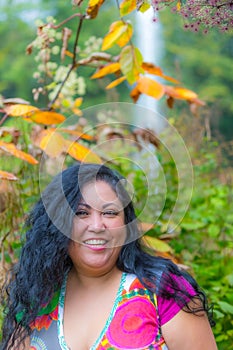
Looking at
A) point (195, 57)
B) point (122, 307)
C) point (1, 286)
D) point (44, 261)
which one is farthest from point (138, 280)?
point (195, 57)

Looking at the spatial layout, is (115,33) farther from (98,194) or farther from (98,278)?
(98,278)

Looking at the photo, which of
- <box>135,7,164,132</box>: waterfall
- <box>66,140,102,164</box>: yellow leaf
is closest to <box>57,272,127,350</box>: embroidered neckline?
<box>66,140,102,164</box>: yellow leaf

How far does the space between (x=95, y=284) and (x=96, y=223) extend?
0.68 feet

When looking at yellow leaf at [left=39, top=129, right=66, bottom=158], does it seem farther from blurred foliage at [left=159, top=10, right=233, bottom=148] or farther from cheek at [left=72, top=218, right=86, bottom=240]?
blurred foliage at [left=159, top=10, right=233, bottom=148]

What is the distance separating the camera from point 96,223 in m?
1.93

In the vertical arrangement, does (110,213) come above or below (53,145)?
below

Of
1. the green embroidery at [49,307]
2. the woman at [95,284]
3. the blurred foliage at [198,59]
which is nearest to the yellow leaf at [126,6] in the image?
the woman at [95,284]

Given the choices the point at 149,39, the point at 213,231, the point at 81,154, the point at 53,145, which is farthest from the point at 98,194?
the point at 149,39

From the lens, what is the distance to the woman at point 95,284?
192 centimetres

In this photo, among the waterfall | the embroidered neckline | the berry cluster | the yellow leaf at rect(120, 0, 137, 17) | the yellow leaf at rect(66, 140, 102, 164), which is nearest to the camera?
the berry cluster

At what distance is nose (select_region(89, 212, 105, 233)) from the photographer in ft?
6.30

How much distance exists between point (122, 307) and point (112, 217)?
9.4 inches

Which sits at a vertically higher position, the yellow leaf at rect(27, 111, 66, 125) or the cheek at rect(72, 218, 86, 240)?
the yellow leaf at rect(27, 111, 66, 125)

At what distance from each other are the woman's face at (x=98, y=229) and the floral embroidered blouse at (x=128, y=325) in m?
0.09
